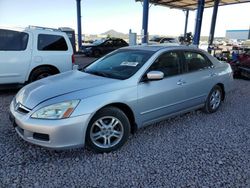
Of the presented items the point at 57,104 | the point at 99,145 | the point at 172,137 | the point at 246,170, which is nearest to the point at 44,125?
the point at 57,104

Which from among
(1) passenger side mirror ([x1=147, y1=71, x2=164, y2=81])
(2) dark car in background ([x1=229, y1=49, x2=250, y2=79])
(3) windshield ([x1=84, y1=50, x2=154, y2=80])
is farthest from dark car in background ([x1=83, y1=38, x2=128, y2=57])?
(1) passenger side mirror ([x1=147, y1=71, x2=164, y2=81])

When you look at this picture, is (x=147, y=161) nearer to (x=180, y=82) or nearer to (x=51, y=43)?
(x=180, y=82)

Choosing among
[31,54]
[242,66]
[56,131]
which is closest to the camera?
[56,131]

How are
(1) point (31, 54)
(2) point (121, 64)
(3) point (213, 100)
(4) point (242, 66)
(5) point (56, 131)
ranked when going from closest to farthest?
(5) point (56, 131) < (2) point (121, 64) < (3) point (213, 100) < (1) point (31, 54) < (4) point (242, 66)

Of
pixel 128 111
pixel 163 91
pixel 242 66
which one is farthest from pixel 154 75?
pixel 242 66

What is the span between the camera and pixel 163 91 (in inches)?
142

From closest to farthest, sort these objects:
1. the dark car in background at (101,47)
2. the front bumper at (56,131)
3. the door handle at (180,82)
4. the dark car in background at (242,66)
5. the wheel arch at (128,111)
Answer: the front bumper at (56,131), the wheel arch at (128,111), the door handle at (180,82), the dark car in background at (242,66), the dark car in background at (101,47)

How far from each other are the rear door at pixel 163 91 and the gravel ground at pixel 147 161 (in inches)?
16.9

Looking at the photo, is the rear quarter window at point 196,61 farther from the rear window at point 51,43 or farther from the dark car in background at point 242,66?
the dark car in background at point 242,66

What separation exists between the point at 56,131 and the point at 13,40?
3897 mm

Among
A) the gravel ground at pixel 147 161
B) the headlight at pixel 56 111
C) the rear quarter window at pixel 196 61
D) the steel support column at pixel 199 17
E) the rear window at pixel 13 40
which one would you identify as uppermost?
the steel support column at pixel 199 17

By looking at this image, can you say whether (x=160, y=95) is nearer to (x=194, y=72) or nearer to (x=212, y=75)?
(x=194, y=72)

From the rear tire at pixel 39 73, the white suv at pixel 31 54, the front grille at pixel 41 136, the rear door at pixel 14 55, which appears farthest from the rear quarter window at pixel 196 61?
the rear door at pixel 14 55

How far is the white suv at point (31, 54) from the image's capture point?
217 inches
